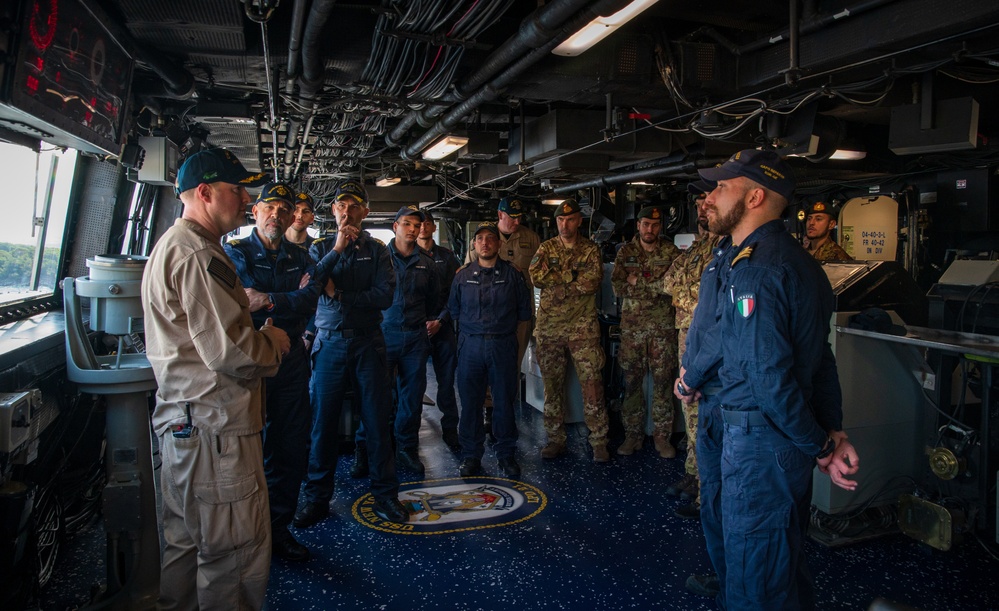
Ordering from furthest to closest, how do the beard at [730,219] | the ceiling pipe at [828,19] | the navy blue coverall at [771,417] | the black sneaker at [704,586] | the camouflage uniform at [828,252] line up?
the camouflage uniform at [828,252] < the ceiling pipe at [828,19] < the black sneaker at [704,586] < the beard at [730,219] < the navy blue coverall at [771,417]

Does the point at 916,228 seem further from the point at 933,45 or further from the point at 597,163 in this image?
the point at 933,45

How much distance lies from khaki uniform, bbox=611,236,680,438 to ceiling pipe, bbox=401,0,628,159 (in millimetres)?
1830

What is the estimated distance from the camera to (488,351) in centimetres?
480

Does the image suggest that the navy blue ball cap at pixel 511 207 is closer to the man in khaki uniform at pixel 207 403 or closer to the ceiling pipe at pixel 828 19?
the ceiling pipe at pixel 828 19

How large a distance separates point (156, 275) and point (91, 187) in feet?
9.88

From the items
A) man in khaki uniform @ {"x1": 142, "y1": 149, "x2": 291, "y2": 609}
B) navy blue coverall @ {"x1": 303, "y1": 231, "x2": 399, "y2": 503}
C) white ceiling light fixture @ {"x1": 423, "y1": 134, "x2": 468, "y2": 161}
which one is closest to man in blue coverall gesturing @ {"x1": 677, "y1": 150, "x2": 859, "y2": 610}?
man in khaki uniform @ {"x1": 142, "y1": 149, "x2": 291, "y2": 609}

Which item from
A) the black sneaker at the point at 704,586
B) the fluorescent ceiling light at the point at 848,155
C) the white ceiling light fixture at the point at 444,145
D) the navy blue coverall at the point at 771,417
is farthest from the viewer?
the fluorescent ceiling light at the point at 848,155

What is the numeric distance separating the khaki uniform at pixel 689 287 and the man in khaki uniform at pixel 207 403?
112 inches

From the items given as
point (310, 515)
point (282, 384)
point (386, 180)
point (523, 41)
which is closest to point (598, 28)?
point (523, 41)

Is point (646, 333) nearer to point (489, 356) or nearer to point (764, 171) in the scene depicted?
point (489, 356)

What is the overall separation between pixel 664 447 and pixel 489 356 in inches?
65.3

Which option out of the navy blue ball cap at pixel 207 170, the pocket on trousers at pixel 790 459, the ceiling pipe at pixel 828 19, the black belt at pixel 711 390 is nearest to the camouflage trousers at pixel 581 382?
the black belt at pixel 711 390

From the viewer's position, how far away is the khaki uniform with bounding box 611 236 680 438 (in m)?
5.19

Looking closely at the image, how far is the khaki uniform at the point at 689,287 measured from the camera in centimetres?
426
